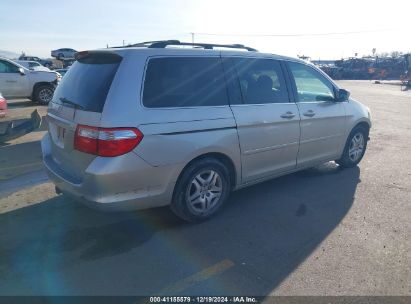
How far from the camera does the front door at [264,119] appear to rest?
13.3 feet

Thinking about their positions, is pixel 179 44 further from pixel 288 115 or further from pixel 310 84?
pixel 310 84

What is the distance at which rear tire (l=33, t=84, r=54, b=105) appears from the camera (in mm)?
13719

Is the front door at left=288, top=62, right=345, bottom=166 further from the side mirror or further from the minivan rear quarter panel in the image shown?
the minivan rear quarter panel

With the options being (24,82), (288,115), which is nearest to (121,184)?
(288,115)

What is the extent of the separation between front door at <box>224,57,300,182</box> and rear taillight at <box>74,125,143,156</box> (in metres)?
1.29

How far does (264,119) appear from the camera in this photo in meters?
4.18

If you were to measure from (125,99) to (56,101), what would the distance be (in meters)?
1.20

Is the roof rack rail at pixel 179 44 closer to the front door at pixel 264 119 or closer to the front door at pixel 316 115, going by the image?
the front door at pixel 264 119

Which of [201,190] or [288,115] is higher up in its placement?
[288,115]

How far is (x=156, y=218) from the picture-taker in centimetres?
406

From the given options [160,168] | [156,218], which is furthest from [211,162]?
[156,218]

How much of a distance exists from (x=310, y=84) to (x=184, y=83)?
228 cm

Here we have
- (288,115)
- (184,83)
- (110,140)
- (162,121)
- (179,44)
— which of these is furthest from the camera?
(288,115)

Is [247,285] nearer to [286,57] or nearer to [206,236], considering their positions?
[206,236]
